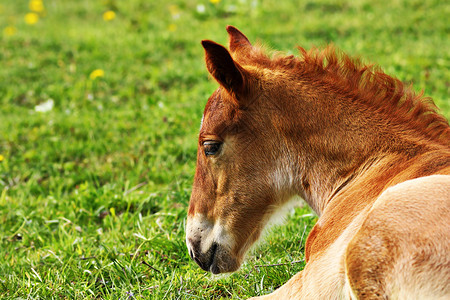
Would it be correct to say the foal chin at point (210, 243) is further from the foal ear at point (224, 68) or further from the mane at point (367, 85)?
the mane at point (367, 85)

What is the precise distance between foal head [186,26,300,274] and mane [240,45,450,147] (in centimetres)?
24

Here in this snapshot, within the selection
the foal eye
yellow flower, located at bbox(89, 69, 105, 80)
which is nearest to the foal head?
the foal eye

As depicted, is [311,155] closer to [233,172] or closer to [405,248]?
[233,172]

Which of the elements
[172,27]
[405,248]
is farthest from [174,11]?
[405,248]

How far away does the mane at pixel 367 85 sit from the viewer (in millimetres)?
2973

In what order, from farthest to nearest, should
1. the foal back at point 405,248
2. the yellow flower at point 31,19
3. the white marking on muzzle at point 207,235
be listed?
the yellow flower at point 31,19 < the white marking on muzzle at point 207,235 < the foal back at point 405,248

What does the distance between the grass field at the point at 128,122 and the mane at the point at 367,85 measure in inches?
48.3

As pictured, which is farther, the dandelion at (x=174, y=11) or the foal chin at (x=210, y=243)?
the dandelion at (x=174, y=11)

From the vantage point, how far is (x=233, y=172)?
3.21 meters

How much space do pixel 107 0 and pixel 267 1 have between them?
123 inches

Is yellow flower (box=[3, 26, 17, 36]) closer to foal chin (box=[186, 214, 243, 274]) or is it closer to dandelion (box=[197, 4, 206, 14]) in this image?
dandelion (box=[197, 4, 206, 14])

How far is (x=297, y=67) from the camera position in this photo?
3223 mm

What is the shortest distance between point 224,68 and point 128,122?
3609 millimetres

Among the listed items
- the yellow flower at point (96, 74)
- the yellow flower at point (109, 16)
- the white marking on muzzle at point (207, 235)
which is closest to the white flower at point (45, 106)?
the yellow flower at point (96, 74)
